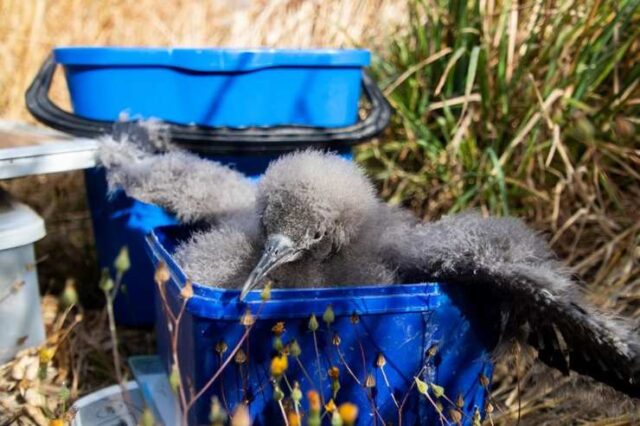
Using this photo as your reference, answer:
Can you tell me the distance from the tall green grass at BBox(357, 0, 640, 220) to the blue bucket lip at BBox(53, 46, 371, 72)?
1.91ft

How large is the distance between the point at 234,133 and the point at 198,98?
0.42ft

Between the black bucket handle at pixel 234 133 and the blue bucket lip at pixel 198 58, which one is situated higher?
the blue bucket lip at pixel 198 58

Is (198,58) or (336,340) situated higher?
(198,58)

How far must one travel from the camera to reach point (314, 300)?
3.60 ft

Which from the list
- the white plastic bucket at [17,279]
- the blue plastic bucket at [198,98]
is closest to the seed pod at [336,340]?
the blue plastic bucket at [198,98]

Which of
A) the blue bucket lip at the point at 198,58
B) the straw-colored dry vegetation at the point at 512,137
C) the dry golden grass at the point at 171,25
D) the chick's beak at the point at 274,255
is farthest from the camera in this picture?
the dry golden grass at the point at 171,25

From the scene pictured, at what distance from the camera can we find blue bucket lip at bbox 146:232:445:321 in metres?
1.08

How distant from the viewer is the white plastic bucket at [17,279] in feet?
5.40

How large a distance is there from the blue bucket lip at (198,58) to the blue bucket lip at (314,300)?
70 cm

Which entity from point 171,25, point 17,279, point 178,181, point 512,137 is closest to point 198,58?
point 178,181

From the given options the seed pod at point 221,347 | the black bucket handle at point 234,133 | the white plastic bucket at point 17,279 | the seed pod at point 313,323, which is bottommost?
the white plastic bucket at point 17,279

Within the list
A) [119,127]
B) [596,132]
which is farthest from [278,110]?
[596,132]

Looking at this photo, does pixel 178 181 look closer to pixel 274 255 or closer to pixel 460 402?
pixel 274 255

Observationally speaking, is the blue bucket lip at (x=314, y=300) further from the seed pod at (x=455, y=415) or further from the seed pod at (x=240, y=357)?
the seed pod at (x=455, y=415)
